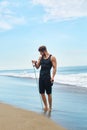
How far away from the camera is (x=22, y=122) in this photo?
21.6ft

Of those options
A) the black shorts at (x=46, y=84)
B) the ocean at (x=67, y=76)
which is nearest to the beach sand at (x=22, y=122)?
the black shorts at (x=46, y=84)

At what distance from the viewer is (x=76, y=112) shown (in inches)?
352

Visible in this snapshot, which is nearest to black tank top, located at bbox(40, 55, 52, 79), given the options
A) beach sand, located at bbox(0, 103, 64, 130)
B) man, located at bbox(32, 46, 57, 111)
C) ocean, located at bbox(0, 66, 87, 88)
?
man, located at bbox(32, 46, 57, 111)

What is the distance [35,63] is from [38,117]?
2435 mm

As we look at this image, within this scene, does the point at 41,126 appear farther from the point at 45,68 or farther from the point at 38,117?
the point at 45,68

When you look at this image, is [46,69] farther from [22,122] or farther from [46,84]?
[22,122]

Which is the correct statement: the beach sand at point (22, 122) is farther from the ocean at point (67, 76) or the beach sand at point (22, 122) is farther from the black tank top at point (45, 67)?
the ocean at point (67, 76)

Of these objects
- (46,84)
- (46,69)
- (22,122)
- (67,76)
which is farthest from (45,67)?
(67,76)

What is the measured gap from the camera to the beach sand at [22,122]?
243 inches

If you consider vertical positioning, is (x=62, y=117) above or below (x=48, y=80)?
below

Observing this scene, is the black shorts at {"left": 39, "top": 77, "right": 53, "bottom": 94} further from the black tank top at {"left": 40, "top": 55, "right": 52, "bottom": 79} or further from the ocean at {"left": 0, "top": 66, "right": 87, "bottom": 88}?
the ocean at {"left": 0, "top": 66, "right": 87, "bottom": 88}

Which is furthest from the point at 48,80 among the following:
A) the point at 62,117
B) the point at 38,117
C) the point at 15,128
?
the point at 15,128

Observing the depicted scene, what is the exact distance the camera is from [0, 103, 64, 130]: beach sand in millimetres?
6183

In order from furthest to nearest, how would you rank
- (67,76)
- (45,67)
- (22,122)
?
1. (67,76)
2. (45,67)
3. (22,122)
